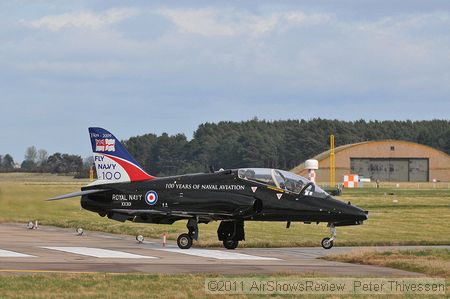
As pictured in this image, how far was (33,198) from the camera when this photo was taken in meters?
36.1

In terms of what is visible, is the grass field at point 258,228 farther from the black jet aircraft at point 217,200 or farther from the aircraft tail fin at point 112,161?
the aircraft tail fin at point 112,161

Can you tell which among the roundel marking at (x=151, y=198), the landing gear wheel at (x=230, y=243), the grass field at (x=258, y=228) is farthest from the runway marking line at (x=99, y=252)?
the grass field at (x=258, y=228)

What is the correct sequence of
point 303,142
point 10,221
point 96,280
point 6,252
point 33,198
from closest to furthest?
point 96,280
point 6,252
point 33,198
point 10,221
point 303,142

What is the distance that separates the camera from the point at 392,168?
14425 centimetres

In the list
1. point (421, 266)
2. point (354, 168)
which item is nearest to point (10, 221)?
point (421, 266)

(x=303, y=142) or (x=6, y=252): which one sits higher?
(x=303, y=142)

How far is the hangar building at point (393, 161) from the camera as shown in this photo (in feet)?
466

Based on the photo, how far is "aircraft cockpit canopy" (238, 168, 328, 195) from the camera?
94.5 ft

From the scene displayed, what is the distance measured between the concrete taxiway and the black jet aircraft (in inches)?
41.2

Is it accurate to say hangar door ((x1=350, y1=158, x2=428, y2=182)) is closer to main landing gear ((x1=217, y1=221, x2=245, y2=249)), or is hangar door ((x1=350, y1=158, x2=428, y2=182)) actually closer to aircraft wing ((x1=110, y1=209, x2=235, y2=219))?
main landing gear ((x1=217, y1=221, x2=245, y2=249))

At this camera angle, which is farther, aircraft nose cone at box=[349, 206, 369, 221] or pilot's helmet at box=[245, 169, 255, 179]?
pilot's helmet at box=[245, 169, 255, 179]

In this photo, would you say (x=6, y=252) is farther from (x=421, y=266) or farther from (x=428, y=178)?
(x=428, y=178)

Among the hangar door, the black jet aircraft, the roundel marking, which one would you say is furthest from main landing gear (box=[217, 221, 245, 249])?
the hangar door

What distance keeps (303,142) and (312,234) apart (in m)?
138
